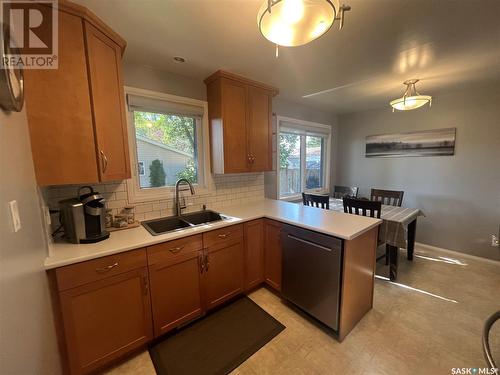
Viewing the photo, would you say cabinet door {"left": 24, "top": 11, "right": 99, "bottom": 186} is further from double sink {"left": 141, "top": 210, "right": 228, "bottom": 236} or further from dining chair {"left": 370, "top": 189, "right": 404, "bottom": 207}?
dining chair {"left": 370, "top": 189, "right": 404, "bottom": 207}

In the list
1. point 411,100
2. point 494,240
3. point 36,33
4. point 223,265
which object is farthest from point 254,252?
point 494,240

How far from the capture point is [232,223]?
1913 mm

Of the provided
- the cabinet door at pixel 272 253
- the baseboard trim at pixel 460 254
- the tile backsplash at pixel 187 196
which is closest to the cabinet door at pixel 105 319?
the tile backsplash at pixel 187 196

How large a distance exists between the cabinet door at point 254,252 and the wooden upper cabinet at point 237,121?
666 millimetres

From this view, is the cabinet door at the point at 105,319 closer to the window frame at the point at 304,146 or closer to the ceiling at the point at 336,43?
the ceiling at the point at 336,43

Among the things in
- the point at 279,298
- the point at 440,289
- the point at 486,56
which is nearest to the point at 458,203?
the point at 440,289

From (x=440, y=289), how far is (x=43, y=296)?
11.2ft

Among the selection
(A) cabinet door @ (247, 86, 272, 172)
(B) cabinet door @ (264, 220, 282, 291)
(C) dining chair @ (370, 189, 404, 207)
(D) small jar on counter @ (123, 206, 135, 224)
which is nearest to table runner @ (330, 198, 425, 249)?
(C) dining chair @ (370, 189, 404, 207)

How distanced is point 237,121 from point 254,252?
1426mm

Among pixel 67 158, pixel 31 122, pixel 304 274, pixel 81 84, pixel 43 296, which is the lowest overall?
pixel 304 274

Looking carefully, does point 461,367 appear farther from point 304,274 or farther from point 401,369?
point 304,274

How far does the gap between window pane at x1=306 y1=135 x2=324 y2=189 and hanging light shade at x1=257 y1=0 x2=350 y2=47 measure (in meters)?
2.77

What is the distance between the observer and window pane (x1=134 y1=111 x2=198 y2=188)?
206cm

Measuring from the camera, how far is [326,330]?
1.75 m
